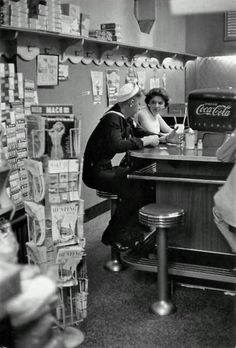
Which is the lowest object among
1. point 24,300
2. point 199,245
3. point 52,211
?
point 199,245

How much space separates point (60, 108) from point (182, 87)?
7.07 metres

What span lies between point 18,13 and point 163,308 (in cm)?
278

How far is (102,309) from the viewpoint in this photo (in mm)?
3727

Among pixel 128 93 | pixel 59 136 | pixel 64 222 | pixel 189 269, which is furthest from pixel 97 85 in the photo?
pixel 64 222

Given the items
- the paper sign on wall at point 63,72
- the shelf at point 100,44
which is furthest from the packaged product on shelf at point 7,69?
the paper sign on wall at point 63,72

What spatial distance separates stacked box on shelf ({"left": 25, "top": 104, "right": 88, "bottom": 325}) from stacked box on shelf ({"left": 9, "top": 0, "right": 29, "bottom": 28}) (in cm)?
156

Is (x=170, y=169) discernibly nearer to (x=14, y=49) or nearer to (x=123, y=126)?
(x=123, y=126)

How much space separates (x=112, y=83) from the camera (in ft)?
21.9

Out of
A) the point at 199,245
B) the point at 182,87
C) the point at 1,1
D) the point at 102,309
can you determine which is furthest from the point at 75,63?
the point at 182,87

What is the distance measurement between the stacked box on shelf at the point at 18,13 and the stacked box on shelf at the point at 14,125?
1.21 ft

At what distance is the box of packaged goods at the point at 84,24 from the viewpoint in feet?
18.3

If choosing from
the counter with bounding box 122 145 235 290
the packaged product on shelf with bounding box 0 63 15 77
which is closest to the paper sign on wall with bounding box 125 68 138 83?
the packaged product on shelf with bounding box 0 63 15 77

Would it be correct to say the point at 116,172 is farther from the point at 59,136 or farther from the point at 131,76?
the point at 131,76

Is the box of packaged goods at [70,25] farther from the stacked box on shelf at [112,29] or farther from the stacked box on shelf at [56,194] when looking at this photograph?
the stacked box on shelf at [56,194]
